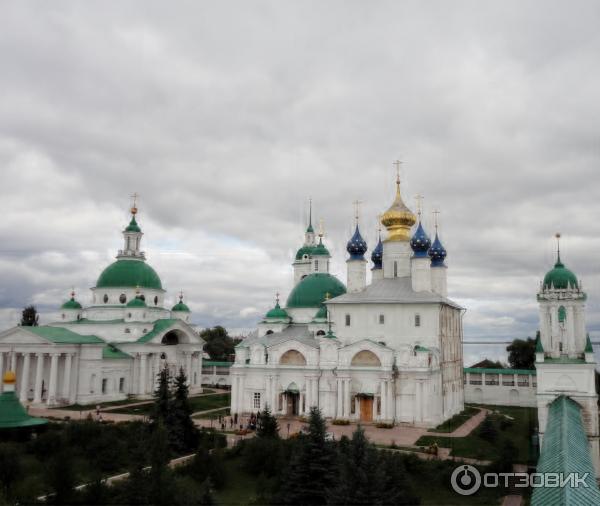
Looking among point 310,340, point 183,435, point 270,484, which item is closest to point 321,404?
point 310,340

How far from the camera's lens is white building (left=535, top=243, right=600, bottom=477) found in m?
24.6

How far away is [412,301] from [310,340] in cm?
769

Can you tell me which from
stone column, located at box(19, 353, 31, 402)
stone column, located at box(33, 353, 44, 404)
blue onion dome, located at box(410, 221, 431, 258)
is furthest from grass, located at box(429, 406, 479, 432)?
stone column, located at box(19, 353, 31, 402)

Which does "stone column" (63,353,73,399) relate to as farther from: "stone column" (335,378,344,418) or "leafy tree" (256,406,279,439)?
"leafy tree" (256,406,279,439)

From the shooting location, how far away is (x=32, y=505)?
54.2ft

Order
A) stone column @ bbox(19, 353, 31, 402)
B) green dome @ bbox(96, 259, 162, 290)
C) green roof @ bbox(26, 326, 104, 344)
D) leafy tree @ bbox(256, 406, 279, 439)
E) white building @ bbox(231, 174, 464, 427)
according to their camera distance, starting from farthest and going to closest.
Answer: green dome @ bbox(96, 259, 162, 290), green roof @ bbox(26, 326, 104, 344), stone column @ bbox(19, 353, 31, 402), white building @ bbox(231, 174, 464, 427), leafy tree @ bbox(256, 406, 279, 439)

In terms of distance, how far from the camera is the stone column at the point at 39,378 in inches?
1763

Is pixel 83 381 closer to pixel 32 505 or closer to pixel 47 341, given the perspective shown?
pixel 47 341

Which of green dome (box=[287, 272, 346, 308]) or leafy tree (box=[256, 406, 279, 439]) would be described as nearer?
leafy tree (box=[256, 406, 279, 439])

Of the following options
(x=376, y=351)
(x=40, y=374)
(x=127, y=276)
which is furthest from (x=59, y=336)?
(x=376, y=351)

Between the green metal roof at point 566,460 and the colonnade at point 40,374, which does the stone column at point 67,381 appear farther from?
the green metal roof at point 566,460

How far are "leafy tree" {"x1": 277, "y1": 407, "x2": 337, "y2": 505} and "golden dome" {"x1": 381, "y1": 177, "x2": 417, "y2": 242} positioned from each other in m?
27.7

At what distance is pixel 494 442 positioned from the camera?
3097cm

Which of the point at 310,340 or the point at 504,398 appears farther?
the point at 504,398
